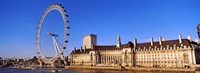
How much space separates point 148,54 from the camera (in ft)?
327

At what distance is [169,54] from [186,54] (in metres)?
7.75

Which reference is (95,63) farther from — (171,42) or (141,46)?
(171,42)

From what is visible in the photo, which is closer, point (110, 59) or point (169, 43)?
point (169, 43)

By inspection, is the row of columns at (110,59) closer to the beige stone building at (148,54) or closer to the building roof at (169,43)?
the beige stone building at (148,54)

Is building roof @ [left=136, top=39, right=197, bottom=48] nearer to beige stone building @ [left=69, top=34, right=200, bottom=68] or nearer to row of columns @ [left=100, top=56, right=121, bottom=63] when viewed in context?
beige stone building @ [left=69, top=34, right=200, bottom=68]

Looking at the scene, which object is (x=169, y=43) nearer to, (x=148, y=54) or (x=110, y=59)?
(x=148, y=54)

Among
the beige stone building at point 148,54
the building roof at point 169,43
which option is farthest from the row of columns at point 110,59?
the building roof at point 169,43

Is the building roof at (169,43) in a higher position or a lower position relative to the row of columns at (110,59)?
higher

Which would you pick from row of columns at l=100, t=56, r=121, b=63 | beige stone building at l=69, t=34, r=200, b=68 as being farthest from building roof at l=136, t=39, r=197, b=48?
row of columns at l=100, t=56, r=121, b=63

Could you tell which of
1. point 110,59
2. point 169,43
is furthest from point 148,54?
point 110,59

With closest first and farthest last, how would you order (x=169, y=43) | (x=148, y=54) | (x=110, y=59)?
(x=169, y=43) → (x=148, y=54) → (x=110, y=59)

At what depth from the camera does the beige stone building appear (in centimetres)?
8531

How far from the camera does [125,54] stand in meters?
111

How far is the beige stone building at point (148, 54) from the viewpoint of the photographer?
85312mm
